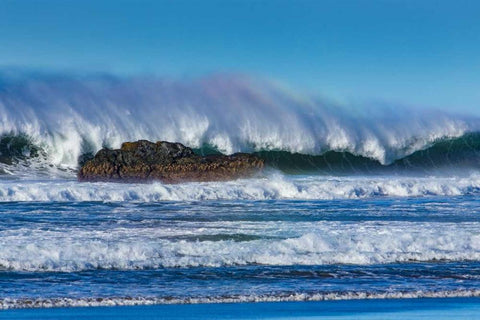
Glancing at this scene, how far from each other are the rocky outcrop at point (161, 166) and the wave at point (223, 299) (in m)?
14.9

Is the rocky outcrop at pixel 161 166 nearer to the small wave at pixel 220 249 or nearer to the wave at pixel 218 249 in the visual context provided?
the wave at pixel 218 249

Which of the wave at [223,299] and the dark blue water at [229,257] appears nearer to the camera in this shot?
the wave at [223,299]

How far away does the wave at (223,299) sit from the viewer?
27.6ft

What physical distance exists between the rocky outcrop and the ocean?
1.94 feet

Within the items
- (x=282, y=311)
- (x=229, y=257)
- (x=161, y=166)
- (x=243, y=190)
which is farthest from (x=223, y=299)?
(x=161, y=166)

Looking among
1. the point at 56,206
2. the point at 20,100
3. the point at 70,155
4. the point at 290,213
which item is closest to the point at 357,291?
the point at 290,213

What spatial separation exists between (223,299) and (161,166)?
16.3 meters

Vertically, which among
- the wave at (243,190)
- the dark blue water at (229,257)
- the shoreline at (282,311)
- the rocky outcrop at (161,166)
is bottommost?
the shoreline at (282,311)

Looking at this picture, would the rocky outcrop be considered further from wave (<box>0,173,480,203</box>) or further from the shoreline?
the shoreline

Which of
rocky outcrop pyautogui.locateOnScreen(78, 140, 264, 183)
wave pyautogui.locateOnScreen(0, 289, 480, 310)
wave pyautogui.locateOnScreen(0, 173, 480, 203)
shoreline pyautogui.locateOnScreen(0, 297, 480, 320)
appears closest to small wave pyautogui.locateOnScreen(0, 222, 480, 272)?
wave pyautogui.locateOnScreen(0, 289, 480, 310)

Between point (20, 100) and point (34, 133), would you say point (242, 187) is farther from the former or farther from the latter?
point (20, 100)

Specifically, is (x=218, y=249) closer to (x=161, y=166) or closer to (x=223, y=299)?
(x=223, y=299)

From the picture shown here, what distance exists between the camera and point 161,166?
24.8 m

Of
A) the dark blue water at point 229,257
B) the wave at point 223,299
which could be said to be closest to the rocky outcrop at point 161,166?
the dark blue water at point 229,257
